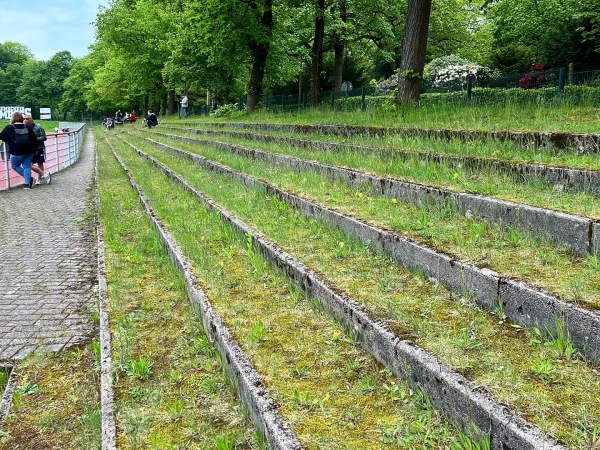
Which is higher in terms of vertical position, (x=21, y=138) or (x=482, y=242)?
(x=21, y=138)

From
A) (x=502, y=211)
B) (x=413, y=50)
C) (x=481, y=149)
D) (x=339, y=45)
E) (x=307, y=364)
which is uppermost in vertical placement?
(x=339, y=45)

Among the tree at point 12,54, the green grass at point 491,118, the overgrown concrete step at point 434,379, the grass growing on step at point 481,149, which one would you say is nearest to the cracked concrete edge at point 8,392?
the overgrown concrete step at point 434,379

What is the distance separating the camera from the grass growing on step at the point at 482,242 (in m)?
3.03

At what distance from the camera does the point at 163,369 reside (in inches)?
137

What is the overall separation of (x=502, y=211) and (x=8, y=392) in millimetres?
3857

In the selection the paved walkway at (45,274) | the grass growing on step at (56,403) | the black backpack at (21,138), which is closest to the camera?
the grass growing on step at (56,403)

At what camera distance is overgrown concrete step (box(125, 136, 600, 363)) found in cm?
259

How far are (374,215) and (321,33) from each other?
18.6m

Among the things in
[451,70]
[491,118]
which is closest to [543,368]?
[491,118]

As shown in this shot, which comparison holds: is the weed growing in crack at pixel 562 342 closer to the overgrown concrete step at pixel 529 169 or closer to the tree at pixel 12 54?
the overgrown concrete step at pixel 529 169

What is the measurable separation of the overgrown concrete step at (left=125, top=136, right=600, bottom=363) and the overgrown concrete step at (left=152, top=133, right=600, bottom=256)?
72 cm

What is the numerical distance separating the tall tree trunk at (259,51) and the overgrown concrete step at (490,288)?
65.3 ft

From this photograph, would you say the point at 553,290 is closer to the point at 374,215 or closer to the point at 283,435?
the point at 283,435

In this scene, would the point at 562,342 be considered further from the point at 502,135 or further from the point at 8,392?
the point at 502,135
